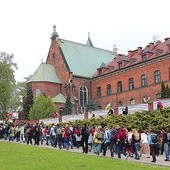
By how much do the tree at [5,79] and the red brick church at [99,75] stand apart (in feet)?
11.4

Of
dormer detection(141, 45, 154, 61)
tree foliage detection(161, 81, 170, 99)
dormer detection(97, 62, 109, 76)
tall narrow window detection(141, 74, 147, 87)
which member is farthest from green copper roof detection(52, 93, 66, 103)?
tree foliage detection(161, 81, 170, 99)

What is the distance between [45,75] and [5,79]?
686 centimetres

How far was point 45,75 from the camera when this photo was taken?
2665 inches

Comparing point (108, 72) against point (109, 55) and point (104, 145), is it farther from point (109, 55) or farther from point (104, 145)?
point (104, 145)

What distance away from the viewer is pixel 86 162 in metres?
16.9

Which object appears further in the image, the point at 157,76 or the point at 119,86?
the point at 119,86

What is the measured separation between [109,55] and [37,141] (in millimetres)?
51801

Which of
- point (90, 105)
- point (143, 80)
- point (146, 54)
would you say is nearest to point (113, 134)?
point (146, 54)

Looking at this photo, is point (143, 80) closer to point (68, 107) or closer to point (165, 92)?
point (165, 92)

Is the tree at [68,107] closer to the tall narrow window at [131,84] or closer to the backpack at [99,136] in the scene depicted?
the tall narrow window at [131,84]

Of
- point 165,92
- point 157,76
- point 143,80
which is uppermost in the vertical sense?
point 157,76

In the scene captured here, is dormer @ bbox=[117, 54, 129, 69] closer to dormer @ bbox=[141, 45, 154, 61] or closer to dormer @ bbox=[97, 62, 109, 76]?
dormer @ bbox=[141, 45, 154, 61]

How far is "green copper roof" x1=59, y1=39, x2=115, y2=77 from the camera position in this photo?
69.1 metres

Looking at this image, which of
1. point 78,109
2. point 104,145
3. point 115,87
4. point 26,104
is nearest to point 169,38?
point 115,87
